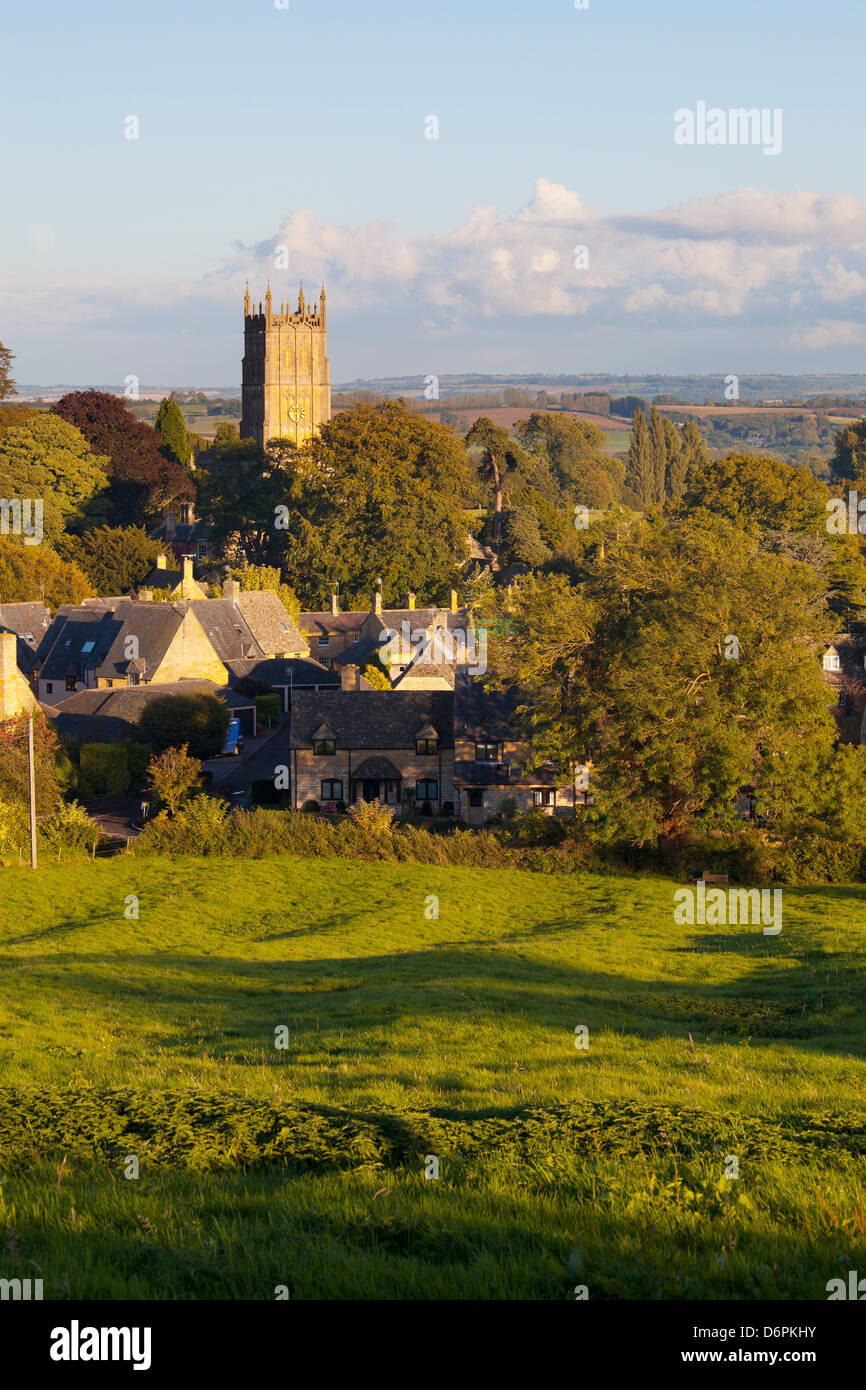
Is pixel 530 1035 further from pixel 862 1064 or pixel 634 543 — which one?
pixel 634 543

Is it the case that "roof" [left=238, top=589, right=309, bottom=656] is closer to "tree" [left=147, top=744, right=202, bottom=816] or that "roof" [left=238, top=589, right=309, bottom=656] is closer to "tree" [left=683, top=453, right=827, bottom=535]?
"tree" [left=147, top=744, right=202, bottom=816]

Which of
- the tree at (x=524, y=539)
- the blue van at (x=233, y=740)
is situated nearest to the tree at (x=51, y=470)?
the tree at (x=524, y=539)

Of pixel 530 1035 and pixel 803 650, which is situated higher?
pixel 803 650

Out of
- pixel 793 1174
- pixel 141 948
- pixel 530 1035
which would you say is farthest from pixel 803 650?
pixel 793 1174

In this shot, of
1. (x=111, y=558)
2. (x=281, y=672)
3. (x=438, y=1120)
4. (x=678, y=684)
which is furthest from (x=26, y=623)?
(x=438, y=1120)

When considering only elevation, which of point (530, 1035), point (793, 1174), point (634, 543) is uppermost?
point (634, 543)

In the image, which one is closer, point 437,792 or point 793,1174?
point 793,1174
